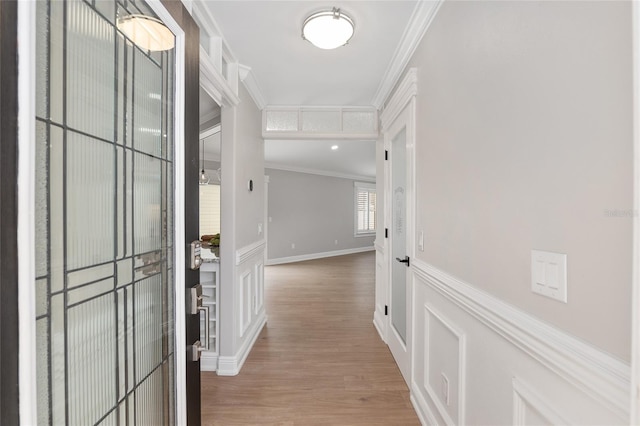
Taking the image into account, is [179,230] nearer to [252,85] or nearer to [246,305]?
[246,305]

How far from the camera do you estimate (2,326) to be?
54 centimetres

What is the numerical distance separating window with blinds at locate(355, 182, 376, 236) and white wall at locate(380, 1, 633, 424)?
7.74 metres

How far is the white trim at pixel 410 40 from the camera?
1.60 m

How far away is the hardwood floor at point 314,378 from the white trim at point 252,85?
2402mm

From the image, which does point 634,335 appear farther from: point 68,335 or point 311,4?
point 311,4

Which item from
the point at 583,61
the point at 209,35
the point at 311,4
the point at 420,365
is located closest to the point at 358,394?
the point at 420,365

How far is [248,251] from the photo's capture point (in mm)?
2641

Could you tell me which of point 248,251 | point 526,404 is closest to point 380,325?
point 248,251

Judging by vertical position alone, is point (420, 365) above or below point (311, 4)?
below

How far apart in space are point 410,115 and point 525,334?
149 centimetres

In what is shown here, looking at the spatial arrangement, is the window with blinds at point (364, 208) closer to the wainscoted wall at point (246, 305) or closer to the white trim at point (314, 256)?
the white trim at point (314, 256)

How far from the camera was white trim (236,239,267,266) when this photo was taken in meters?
2.39

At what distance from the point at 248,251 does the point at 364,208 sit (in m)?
7.27

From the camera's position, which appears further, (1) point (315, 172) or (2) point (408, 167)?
(1) point (315, 172)
